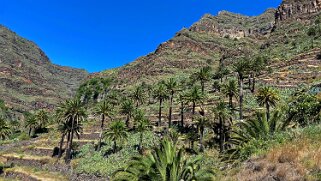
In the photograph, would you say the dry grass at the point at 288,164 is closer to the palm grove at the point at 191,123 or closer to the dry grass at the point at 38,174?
the palm grove at the point at 191,123

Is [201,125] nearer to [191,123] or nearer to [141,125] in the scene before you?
[141,125]

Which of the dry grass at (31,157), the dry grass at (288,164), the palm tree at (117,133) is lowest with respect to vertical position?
the dry grass at (31,157)

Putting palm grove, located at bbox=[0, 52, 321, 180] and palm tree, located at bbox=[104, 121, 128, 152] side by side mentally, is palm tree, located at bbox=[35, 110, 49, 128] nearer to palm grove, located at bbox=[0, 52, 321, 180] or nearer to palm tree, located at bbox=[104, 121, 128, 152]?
palm grove, located at bbox=[0, 52, 321, 180]

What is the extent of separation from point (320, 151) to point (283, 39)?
176 m

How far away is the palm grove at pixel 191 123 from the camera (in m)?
18.2

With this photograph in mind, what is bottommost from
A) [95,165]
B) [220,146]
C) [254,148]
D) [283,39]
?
[95,165]

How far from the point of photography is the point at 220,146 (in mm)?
64688

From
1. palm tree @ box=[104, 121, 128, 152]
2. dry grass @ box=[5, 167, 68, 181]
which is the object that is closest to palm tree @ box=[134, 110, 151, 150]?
palm tree @ box=[104, 121, 128, 152]

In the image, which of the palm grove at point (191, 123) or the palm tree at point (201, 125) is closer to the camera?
the palm grove at point (191, 123)

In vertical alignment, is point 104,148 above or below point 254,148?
below

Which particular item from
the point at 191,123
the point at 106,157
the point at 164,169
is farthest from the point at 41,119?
the point at 164,169

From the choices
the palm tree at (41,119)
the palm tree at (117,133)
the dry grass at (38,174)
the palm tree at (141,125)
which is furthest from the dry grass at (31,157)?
the palm tree at (41,119)

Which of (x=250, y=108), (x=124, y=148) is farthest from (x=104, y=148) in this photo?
(x=250, y=108)

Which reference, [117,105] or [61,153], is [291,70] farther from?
[61,153]
